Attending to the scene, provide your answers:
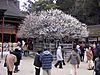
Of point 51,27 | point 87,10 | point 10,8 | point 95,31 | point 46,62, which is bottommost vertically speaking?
point 46,62

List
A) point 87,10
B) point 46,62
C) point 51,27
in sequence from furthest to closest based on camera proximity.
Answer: point 87,10 < point 51,27 < point 46,62

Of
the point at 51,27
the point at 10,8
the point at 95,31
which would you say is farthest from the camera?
the point at 95,31

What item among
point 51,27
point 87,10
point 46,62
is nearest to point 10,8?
point 51,27

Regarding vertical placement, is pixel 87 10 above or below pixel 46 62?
above

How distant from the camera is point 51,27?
37.1m

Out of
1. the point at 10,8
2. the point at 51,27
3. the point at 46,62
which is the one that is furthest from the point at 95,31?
the point at 46,62

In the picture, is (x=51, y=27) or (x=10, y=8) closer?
(x=51, y=27)

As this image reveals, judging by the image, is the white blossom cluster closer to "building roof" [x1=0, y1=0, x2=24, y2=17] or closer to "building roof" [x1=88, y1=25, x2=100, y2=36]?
"building roof" [x1=0, y1=0, x2=24, y2=17]

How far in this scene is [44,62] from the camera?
14.5 m

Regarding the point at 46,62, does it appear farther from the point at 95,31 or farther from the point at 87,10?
the point at 87,10

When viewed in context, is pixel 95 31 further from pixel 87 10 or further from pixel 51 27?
pixel 87 10

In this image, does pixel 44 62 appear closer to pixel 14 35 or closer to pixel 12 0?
pixel 14 35

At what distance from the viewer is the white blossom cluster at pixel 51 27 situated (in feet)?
123

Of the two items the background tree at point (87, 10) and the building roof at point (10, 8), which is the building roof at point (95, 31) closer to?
the background tree at point (87, 10)
